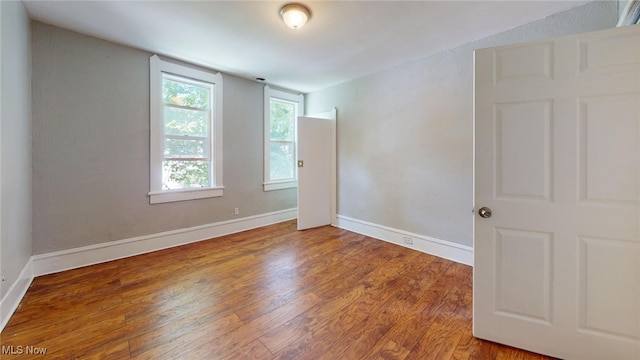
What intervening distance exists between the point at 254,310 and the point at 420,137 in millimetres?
2723

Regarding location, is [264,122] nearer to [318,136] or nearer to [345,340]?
[318,136]

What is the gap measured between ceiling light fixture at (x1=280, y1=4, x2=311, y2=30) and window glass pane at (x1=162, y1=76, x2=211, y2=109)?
199 cm

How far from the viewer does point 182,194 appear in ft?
11.1

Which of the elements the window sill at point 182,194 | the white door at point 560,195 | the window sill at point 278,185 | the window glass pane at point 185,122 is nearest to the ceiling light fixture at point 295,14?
the white door at point 560,195

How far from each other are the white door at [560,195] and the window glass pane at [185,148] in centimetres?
345

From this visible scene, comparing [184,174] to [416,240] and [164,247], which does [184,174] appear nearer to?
[164,247]

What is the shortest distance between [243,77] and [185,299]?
3294mm

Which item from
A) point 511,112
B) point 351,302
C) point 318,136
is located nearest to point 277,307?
point 351,302

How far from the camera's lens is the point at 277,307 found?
1.95 metres

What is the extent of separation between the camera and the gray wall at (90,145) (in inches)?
96.2

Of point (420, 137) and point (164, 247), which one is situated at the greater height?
point (420, 137)

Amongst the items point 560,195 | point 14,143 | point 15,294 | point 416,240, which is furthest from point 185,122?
point 560,195

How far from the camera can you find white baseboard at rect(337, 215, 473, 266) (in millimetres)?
2814

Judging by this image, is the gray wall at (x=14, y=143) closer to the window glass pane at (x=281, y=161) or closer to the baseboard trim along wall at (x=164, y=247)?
the baseboard trim along wall at (x=164, y=247)
